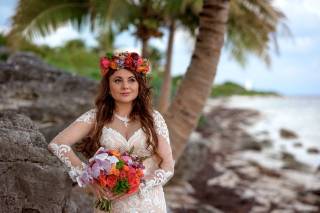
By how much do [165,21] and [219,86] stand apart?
152 ft

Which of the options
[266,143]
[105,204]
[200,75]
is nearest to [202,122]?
[266,143]

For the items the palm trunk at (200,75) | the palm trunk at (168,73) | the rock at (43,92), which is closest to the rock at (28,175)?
the rock at (43,92)

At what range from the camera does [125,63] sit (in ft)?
12.5

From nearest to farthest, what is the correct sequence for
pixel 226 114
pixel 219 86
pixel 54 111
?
pixel 54 111 < pixel 226 114 < pixel 219 86

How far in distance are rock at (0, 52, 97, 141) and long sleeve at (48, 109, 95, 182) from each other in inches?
157

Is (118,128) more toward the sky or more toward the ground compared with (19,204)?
more toward the sky

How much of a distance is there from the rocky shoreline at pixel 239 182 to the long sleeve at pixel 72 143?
6745 mm

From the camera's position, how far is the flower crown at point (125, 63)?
3.80 metres

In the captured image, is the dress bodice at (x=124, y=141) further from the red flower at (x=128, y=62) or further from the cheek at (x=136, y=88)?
the red flower at (x=128, y=62)

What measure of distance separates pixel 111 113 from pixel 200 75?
412cm

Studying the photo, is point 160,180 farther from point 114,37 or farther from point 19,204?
point 114,37

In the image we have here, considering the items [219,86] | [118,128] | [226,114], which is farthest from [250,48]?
[219,86]

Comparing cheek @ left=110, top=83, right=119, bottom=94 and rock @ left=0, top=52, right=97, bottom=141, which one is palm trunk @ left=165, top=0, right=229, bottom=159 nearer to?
rock @ left=0, top=52, right=97, bottom=141

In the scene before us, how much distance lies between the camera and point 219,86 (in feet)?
203
